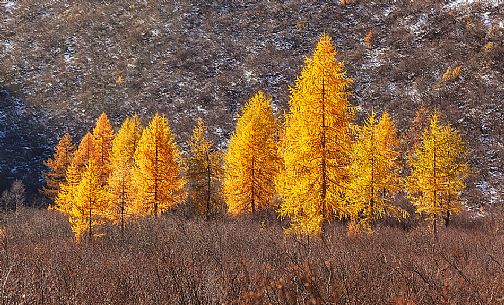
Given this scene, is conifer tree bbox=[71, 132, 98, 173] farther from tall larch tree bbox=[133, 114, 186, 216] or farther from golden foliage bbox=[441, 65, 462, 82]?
golden foliage bbox=[441, 65, 462, 82]

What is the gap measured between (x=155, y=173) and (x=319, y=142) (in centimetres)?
1371

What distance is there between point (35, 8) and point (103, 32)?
46.4 feet

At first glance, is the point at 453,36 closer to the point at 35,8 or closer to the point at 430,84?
the point at 430,84

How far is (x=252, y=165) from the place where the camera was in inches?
928

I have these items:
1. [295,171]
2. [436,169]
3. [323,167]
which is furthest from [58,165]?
[436,169]

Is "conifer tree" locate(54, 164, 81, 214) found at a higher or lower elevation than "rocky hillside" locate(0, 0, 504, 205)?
lower

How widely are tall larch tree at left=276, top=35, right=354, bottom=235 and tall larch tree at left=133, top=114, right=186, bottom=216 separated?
12.2 meters

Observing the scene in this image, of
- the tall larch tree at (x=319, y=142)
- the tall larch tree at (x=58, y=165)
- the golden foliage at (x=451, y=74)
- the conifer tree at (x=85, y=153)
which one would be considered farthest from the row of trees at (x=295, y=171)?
the golden foliage at (x=451, y=74)

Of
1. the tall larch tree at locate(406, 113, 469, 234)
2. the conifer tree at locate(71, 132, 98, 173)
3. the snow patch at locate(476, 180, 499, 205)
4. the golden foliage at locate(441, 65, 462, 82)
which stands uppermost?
the golden foliage at locate(441, 65, 462, 82)

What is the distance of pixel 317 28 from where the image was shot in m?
58.7

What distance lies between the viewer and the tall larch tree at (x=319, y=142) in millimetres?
14055

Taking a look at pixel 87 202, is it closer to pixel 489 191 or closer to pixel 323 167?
pixel 323 167

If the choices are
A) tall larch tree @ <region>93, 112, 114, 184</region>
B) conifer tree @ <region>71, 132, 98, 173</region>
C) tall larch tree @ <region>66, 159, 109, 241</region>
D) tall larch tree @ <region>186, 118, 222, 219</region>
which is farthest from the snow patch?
conifer tree @ <region>71, 132, 98, 173</region>

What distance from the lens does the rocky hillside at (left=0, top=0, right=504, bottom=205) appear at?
42.2 meters
